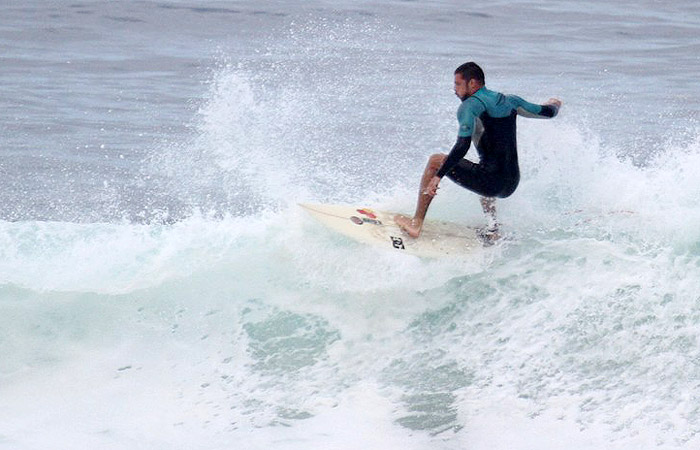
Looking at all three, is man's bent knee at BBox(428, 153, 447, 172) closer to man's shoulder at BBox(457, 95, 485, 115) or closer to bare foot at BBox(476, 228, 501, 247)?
man's shoulder at BBox(457, 95, 485, 115)

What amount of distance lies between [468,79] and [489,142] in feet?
1.75

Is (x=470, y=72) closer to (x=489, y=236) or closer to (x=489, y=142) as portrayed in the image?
(x=489, y=142)

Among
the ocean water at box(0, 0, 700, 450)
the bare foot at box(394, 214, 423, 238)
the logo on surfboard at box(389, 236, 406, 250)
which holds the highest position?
the bare foot at box(394, 214, 423, 238)

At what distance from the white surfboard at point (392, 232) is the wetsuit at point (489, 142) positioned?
0.49 m

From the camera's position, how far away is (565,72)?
62.1 feet

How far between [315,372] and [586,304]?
210cm

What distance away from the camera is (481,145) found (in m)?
8.29

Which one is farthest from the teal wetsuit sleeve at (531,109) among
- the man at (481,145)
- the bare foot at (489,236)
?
the bare foot at (489,236)

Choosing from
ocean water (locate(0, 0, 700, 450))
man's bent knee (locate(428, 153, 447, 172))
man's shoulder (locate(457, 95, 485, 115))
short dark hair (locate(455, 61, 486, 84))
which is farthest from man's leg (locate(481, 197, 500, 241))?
short dark hair (locate(455, 61, 486, 84))

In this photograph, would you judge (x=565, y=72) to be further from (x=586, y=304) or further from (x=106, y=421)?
(x=106, y=421)

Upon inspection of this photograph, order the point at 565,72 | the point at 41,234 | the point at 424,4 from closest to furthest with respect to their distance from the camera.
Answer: the point at 41,234
the point at 565,72
the point at 424,4

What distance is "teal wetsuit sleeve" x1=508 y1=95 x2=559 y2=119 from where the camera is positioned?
8312 millimetres

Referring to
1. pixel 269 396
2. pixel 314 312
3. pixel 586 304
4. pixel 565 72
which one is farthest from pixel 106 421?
pixel 565 72

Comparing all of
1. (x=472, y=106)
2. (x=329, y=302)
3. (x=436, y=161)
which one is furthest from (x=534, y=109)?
(x=329, y=302)
